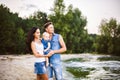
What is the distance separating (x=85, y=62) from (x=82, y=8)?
0.82m

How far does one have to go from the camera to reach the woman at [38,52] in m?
2.24

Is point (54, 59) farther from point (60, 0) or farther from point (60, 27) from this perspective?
point (60, 0)

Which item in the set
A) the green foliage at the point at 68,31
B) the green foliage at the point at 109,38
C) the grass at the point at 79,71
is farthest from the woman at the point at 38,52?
the green foliage at the point at 109,38

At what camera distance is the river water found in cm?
350

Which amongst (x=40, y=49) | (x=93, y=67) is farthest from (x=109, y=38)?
(x=40, y=49)

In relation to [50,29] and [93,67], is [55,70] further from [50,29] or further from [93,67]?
[93,67]

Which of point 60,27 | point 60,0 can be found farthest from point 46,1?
point 60,27

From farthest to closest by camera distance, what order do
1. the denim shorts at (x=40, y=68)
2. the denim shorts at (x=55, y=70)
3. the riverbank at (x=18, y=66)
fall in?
the riverbank at (x=18, y=66)
the denim shorts at (x=55, y=70)
the denim shorts at (x=40, y=68)

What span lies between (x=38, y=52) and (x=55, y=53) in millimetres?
211

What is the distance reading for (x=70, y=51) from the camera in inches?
145

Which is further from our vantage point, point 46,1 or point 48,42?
point 46,1

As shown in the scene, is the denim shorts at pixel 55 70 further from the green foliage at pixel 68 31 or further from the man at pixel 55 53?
the green foliage at pixel 68 31

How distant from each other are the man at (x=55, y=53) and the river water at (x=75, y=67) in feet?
3.34

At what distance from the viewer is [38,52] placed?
2.31 m
